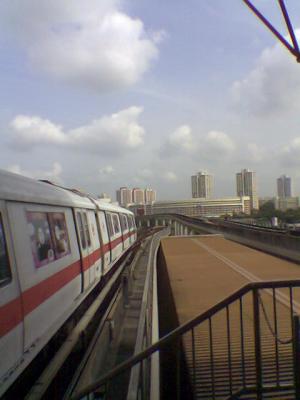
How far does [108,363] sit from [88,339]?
118 inches

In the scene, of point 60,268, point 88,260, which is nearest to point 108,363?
point 60,268

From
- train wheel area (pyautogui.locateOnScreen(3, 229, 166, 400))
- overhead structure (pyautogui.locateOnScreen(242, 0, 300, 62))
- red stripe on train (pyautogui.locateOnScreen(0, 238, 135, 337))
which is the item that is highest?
overhead structure (pyautogui.locateOnScreen(242, 0, 300, 62))

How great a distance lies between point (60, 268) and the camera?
8484mm

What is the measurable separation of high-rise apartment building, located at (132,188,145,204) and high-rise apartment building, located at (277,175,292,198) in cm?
4144

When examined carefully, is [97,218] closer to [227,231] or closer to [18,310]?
[18,310]

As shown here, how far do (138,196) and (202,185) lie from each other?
3103 cm

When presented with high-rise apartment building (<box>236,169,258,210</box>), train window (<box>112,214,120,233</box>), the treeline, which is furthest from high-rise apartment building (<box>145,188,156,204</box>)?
train window (<box>112,214,120,233</box>)

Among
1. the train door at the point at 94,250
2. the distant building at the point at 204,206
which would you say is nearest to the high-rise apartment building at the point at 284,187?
the distant building at the point at 204,206

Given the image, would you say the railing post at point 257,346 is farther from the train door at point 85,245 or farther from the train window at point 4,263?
the train door at point 85,245

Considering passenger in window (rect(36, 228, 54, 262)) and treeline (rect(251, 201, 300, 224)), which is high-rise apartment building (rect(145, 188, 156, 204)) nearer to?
treeline (rect(251, 201, 300, 224))

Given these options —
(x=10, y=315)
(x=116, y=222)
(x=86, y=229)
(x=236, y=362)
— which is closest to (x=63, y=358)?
(x=10, y=315)

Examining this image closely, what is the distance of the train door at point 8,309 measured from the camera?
207 inches

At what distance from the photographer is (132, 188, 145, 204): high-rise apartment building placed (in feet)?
517

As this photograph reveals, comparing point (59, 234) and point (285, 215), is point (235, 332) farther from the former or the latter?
point (285, 215)
